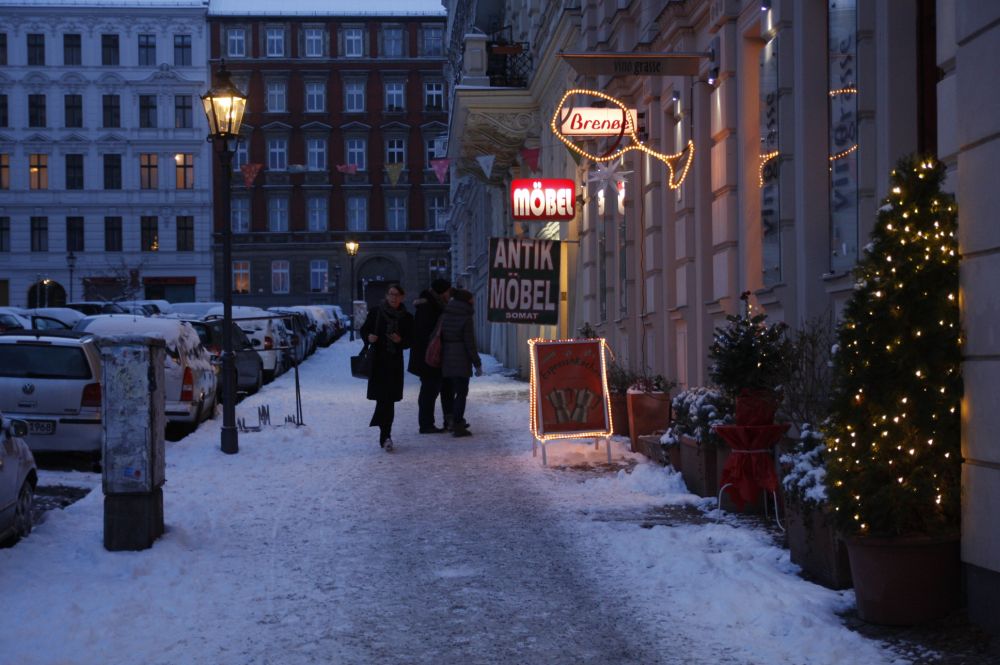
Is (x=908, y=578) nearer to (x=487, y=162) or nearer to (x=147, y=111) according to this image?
(x=487, y=162)

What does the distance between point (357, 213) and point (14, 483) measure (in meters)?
69.3

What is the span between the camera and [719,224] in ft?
42.8

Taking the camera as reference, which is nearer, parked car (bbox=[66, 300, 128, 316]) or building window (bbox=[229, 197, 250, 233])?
parked car (bbox=[66, 300, 128, 316])

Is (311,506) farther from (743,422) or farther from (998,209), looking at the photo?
(998,209)

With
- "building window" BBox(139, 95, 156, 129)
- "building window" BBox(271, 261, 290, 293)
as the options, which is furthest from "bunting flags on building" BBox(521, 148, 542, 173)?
"building window" BBox(139, 95, 156, 129)

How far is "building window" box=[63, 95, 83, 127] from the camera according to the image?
7312 centimetres

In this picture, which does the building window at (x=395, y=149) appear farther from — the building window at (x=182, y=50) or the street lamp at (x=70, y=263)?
the street lamp at (x=70, y=263)

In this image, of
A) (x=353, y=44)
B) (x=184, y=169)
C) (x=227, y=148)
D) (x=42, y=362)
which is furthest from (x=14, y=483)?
(x=353, y=44)

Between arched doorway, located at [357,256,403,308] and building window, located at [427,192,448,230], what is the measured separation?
10.9ft

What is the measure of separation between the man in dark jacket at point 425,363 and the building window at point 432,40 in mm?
63638

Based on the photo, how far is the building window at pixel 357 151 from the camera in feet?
256

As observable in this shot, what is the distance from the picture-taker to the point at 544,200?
21.7m

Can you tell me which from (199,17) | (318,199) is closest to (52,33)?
(199,17)

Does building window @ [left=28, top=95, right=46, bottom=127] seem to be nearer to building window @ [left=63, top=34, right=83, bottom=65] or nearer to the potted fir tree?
building window @ [left=63, top=34, right=83, bottom=65]
